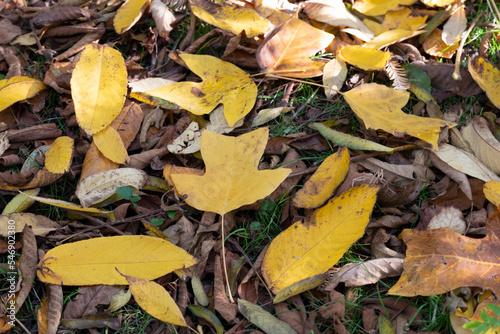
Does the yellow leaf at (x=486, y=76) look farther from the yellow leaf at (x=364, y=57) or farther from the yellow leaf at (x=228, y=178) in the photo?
the yellow leaf at (x=228, y=178)

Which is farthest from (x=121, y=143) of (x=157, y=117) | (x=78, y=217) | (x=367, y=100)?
(x=367, y=100)

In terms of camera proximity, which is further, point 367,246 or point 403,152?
point 403,152

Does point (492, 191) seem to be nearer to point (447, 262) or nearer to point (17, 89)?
point (447, 262)

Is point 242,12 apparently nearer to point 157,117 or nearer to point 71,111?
point 157,117

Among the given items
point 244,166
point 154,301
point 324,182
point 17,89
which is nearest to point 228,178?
point 244,166

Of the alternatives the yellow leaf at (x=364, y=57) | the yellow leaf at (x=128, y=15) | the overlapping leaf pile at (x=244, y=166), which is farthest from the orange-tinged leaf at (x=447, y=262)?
the yellow leaf at (x=128, y=15)

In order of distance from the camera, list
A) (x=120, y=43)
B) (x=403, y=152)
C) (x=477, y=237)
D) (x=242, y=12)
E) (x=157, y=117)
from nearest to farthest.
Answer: (x=477, y=237) → (x=403, y=152) → (x=157, y=117) → (x=242, y=12) → (x=120, y=43)
